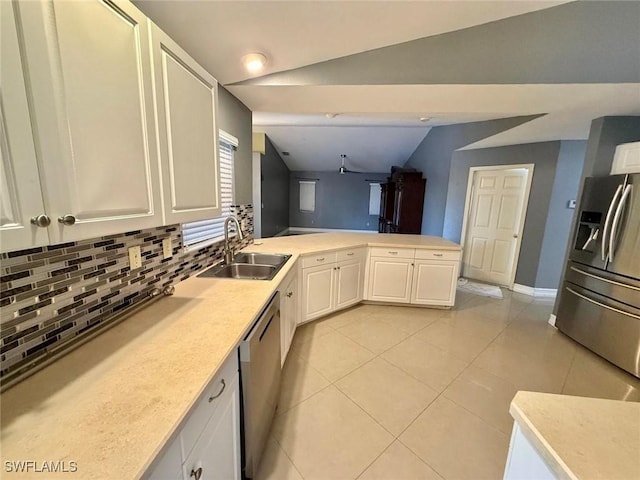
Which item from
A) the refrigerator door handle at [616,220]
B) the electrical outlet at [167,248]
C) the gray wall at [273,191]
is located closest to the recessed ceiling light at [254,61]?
the electrical outlet at [167,248]

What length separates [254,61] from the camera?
1963 mm

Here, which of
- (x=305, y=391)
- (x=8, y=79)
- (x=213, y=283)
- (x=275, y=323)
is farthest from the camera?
(x=305, y=391)

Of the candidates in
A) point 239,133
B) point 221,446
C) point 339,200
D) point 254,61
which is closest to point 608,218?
point 254,61

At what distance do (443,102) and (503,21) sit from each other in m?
0.65

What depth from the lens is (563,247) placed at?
3898 mm

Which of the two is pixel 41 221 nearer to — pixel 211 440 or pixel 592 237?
pixel 211 440

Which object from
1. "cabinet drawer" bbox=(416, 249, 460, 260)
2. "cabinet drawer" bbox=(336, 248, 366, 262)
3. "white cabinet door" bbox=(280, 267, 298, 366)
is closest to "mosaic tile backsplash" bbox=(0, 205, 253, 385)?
Answer: "white cabinet door" bbox=(280, 267, 298, 366)

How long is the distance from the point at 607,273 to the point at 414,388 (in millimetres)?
2094

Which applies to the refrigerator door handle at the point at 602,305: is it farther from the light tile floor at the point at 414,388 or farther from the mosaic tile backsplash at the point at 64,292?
the mosaic tile backsplash at the point at 64,292

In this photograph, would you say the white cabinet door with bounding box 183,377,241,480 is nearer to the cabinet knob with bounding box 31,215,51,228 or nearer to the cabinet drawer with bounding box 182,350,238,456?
the cabinet drawer with bounding box 182,350,238,456

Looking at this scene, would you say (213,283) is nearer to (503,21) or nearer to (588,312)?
(503,21)

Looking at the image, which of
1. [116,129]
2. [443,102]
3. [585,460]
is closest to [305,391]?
[585,460]

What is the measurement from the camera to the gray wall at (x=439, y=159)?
14.6 ft

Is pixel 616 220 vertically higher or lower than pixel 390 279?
higher
